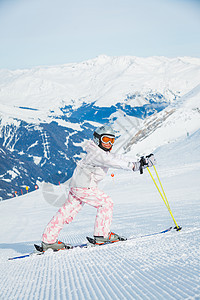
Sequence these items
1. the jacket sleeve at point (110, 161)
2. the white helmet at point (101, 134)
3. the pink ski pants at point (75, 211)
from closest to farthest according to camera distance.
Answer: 1. the jacket sleeve at point (110, 161)
2. the white helmet at point (101, 134)
3. the pink ski pants at point (75, 211)

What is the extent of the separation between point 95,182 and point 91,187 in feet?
0.31

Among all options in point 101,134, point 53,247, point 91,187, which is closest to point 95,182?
point 91,187

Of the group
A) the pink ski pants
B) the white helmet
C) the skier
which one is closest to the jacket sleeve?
the skier

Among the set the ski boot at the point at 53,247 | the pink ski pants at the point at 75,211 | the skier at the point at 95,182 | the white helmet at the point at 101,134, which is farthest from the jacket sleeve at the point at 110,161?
the ski boot at the point at 53,247

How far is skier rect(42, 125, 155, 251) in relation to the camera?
3.87m

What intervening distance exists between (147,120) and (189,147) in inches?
1062

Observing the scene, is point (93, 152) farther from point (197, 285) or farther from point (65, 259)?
point (197, 285)

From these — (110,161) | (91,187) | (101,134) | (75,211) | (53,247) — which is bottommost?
(53,247)

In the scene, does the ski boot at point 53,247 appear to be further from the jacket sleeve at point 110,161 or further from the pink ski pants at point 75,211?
the jacket sleeve at point 110,161

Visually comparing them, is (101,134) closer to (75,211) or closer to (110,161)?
(110,161)

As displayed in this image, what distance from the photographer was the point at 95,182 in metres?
4.07

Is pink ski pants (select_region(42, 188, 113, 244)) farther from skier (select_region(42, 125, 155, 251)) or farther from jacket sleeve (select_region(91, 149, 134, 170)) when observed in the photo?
jacket sleeve (select_region(91, 149, 134, 170))

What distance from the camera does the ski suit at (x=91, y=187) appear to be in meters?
3.85

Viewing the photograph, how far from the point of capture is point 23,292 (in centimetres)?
253
